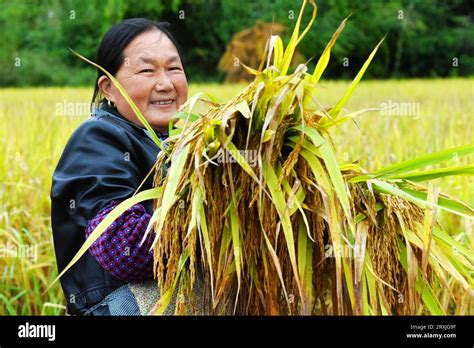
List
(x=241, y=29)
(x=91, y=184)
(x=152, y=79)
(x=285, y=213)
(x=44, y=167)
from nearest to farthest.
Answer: (x=285, y=213)
(x=91, y=184)
(x=152, y=79)
(x=44, y=167)
(x=241, y=29)

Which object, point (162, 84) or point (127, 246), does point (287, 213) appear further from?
point (162, 84)

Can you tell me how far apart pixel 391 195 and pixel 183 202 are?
328mm

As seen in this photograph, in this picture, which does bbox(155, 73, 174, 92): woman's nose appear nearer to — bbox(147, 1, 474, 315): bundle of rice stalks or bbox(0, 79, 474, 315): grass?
bbox(147, 1, 474, 315): bundle of rice stalks

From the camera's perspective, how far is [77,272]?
1489 mm

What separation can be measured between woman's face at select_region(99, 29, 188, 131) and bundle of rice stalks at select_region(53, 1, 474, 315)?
0.28 metres

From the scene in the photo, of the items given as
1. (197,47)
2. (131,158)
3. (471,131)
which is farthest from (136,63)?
(197,47)

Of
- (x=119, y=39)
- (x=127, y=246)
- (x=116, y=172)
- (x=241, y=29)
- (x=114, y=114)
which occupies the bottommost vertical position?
(x=127, y=246)

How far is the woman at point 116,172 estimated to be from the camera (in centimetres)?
133

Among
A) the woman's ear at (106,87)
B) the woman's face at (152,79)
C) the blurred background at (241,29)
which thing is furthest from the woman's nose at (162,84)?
the blurred background at (241,29)

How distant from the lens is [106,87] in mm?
1643

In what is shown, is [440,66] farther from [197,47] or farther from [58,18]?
[58,18]

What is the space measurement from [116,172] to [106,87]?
0.94 feet

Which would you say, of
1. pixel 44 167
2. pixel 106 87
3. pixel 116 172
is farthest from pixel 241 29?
pixel 116 172

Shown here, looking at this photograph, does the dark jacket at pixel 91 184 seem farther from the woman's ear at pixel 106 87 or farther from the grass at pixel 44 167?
the grass at pixel 44 167
